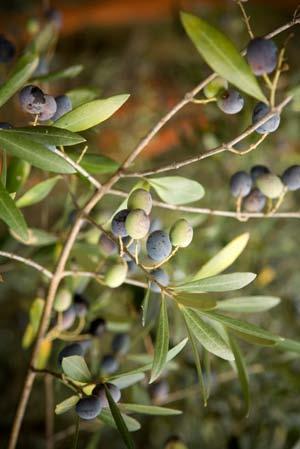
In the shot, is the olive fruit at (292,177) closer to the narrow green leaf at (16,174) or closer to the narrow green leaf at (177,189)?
the narrow green leaf at (177,189)

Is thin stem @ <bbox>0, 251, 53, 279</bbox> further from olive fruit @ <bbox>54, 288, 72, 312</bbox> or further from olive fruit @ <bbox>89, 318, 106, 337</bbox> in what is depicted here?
olive fruit @ <bbox>89, 318, 106, 337</bbox>

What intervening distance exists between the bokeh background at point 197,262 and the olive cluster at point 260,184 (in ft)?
0.71

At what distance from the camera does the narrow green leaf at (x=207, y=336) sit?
2.22 feet

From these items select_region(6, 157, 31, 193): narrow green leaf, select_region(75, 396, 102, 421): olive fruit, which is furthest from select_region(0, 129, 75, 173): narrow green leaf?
select_region(75, 396, 102, 421): olive fruit

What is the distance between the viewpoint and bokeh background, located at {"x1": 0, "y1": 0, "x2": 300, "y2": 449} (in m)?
1.31

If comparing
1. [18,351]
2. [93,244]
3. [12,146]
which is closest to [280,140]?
[93,244]

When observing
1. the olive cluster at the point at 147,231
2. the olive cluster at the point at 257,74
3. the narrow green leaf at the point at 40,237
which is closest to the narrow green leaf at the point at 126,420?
the olive cluster at the point at 147,231

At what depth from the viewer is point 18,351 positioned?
2189 millimetres

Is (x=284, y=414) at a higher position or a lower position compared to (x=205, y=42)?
lower

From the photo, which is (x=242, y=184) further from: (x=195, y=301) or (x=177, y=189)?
(x=195, y=301)

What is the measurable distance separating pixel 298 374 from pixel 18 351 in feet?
4.60

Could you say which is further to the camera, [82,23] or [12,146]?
[82,23]

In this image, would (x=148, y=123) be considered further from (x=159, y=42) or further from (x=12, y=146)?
(x=12, y=146)

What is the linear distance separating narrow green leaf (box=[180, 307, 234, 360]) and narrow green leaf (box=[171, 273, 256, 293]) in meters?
0.03
